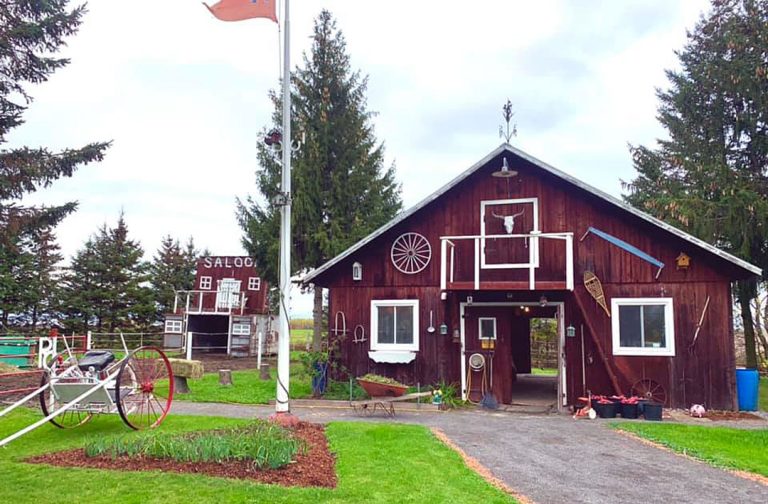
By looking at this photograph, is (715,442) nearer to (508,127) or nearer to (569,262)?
(569,262)

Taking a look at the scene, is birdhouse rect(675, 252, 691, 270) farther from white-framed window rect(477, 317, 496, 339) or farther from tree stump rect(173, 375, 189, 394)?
tree stump rect(173, 375, 189, 394)

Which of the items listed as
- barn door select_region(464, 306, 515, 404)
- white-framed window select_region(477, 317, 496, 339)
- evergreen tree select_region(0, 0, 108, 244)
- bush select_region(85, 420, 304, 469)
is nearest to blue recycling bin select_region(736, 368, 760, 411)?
barn door select_region(464, 306, 515, 404)

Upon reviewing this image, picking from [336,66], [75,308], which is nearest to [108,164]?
[336,66]

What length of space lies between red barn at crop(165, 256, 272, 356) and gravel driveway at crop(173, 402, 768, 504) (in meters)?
18.6

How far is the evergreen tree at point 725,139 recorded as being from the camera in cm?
1684

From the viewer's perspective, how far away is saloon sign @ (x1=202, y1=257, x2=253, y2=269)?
33612 millimetres

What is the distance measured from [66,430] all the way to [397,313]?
7.52 meters

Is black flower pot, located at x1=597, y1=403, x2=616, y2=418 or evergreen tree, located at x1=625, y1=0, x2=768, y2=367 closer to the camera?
black flower pot, located at x1=597, y1=403, x2=616, y2=418

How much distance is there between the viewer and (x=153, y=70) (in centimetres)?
1385

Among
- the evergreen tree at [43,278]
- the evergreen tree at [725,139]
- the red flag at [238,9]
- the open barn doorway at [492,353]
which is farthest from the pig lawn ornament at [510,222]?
the evergreen tree at [43,278]

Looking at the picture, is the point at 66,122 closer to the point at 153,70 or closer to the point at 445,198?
the point at 153,70

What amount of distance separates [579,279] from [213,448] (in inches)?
355

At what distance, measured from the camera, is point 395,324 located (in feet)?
45.4

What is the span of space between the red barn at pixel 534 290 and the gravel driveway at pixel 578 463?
2.15 m
